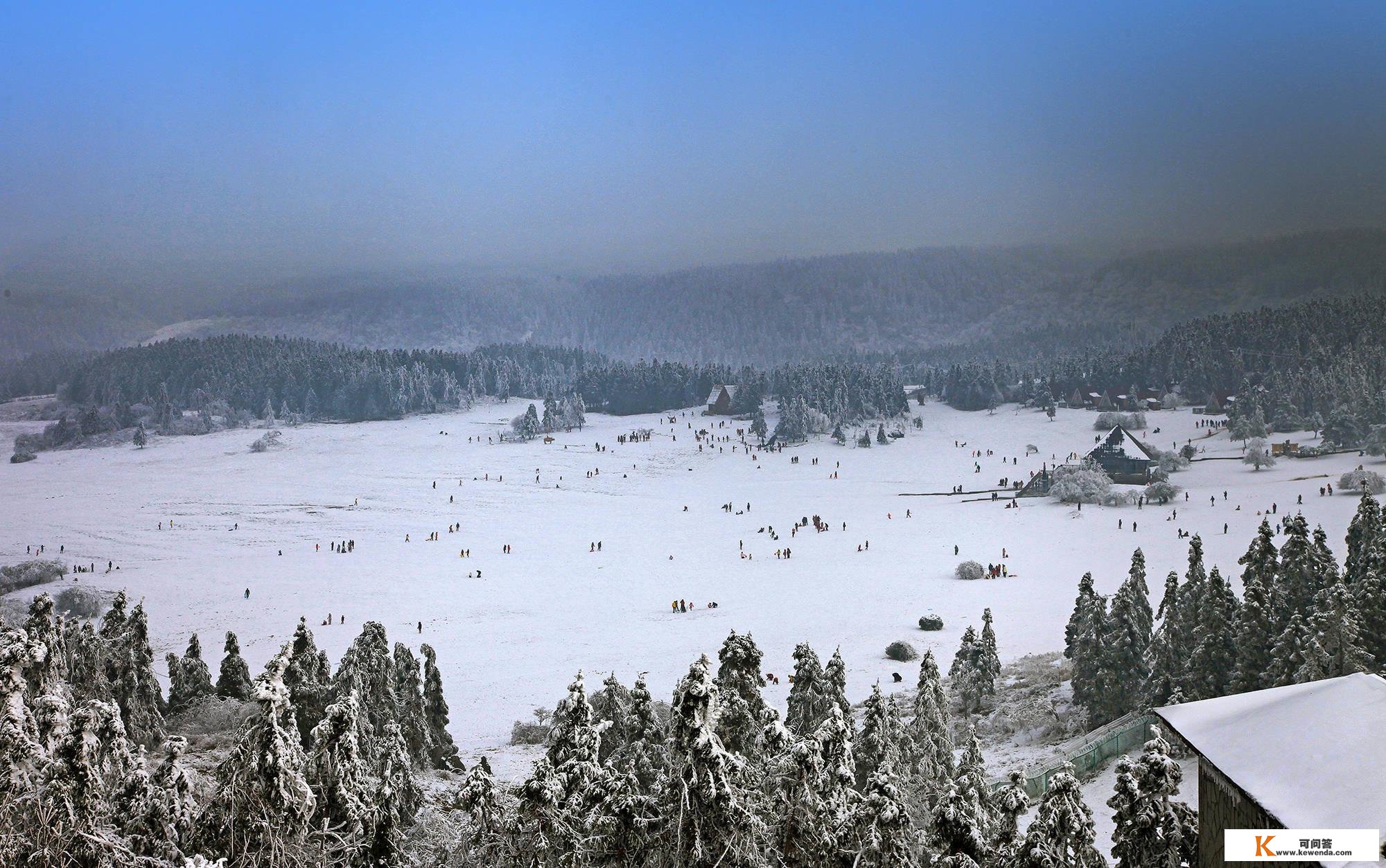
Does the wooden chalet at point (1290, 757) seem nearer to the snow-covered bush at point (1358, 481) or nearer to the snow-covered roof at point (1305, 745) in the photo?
the snow-covered roof at point (1305, 745)

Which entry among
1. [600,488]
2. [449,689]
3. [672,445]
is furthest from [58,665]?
[672,445]

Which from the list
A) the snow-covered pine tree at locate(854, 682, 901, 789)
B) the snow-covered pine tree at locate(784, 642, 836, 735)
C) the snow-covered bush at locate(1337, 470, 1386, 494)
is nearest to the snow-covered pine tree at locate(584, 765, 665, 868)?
the snow-covered pine tree at locate(854, 682, 901, 789)

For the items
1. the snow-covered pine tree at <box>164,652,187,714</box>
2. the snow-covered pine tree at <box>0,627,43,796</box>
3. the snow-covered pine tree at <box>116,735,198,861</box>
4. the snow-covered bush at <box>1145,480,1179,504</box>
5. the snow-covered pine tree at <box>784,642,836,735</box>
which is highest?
the snow-covered pine tree at <box>0,627,43,796</box>

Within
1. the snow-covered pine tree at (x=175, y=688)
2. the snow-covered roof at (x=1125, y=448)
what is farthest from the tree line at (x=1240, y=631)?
the snow-covered roof at (x=1125, y=448)

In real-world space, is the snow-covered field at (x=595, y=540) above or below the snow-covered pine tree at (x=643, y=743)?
below

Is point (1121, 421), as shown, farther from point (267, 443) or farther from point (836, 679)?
point (267, 443)

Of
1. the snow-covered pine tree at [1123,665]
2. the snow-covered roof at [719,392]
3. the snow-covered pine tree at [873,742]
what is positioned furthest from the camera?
the snow-covered roof at [719,392]

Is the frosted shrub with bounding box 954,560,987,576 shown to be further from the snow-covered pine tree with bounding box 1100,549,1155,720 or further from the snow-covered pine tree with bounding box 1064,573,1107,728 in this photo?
the snow-covered pine tree with bounding box 1100,549,1155,720
